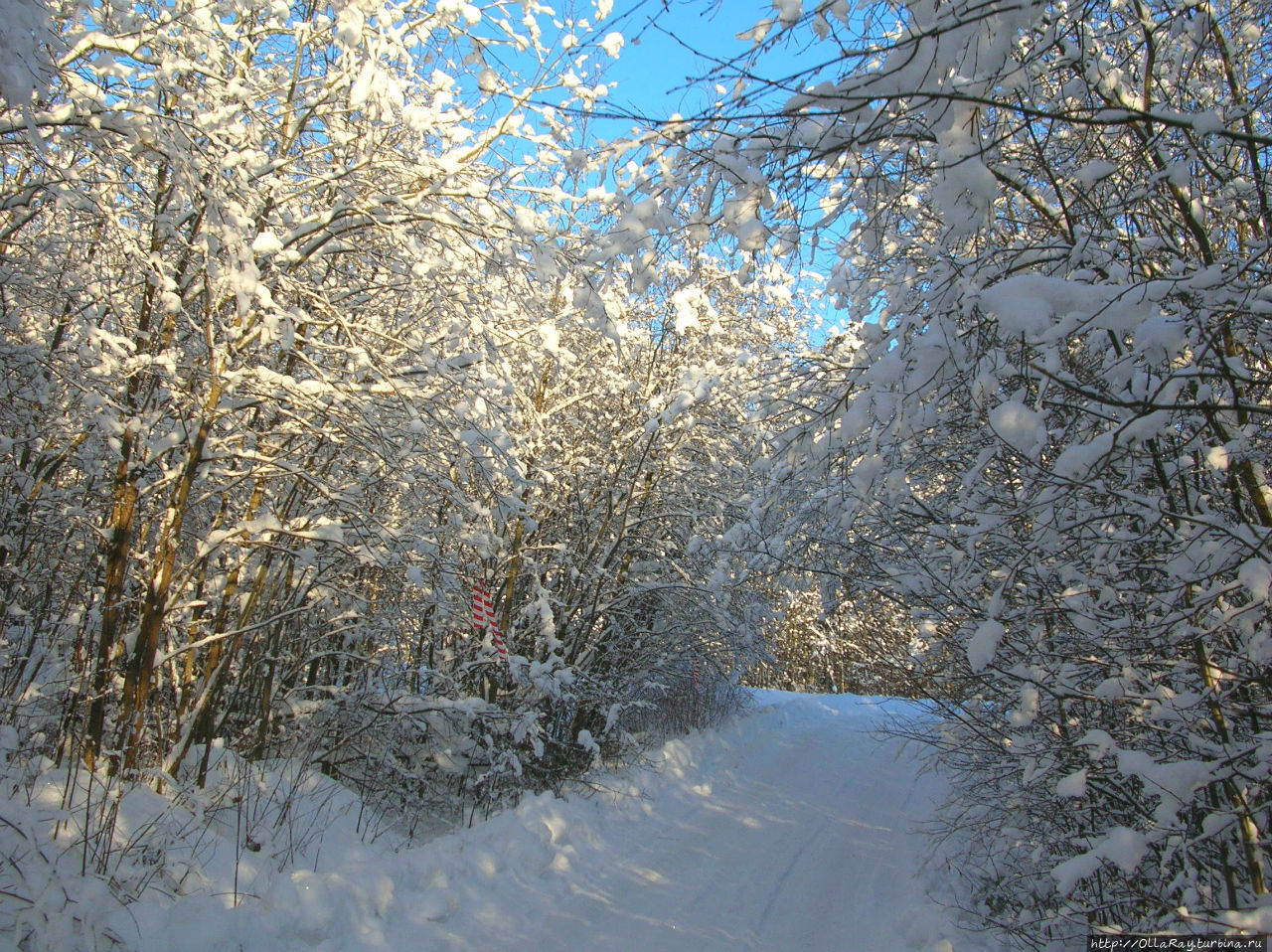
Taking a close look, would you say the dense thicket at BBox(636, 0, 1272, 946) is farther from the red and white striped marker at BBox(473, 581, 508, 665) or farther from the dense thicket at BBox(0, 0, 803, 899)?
the red and white striped marker at BBox(473, 581, 508, 665)

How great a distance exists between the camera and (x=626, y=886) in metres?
5.09

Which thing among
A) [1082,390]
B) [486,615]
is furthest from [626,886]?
[1082,390]

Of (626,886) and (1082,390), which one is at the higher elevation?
(1082,390)

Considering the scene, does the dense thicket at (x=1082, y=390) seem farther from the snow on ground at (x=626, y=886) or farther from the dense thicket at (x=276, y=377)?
the snow on ground at (x=626, y=886)

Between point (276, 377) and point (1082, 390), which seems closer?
point (1082, 390)

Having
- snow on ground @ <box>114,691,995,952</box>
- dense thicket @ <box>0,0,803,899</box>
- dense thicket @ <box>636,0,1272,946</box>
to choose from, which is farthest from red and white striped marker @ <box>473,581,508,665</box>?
dense thicket @ <box>636,0,1272,946</box>

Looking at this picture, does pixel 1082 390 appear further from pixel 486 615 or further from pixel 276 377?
pixel 486 615

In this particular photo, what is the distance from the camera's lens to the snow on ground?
366 centimetres

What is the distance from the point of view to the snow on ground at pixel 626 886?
12.0ft

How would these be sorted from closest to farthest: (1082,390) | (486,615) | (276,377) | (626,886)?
(1082,390)
(276,377)
(626,886)
(486,615)

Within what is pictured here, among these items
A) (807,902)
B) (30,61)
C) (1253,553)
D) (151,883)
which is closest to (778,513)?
(807,902)

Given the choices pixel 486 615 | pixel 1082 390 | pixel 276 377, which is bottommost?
pixel 486 615

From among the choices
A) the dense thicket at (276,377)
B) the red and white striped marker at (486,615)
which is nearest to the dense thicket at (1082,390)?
the dense thicket at (276,377)

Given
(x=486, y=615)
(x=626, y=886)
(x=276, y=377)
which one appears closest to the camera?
(x=276, y=377)
